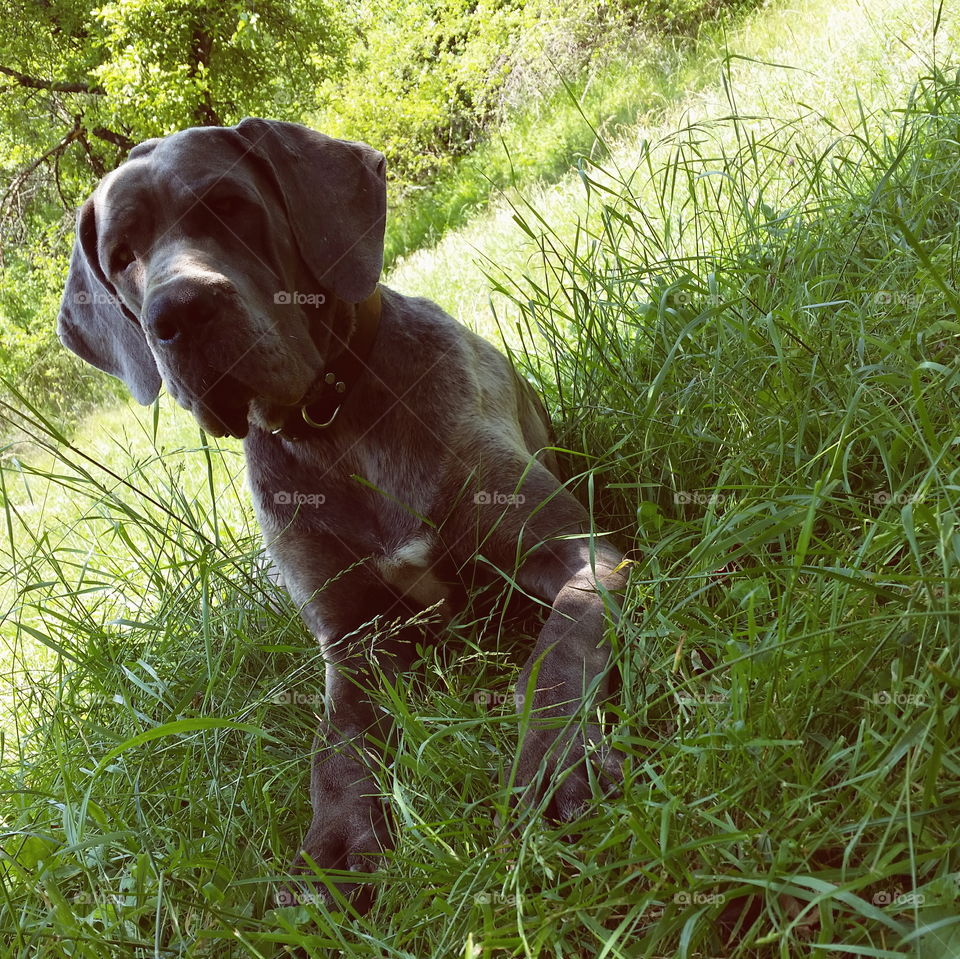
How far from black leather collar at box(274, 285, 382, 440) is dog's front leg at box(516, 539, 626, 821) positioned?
74 centimetres

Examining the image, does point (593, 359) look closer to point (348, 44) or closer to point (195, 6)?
point (195, 6)

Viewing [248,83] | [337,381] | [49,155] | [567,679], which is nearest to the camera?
[567,679]

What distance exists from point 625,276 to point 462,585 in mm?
1237

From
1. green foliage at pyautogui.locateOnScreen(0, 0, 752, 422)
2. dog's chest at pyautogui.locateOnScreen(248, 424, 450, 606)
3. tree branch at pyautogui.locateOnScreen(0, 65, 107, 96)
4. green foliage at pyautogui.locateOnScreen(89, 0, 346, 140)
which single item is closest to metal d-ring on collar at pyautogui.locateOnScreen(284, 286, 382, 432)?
dog's chest at pyautogui.locateOnScreen(248, 424, 450, 606)

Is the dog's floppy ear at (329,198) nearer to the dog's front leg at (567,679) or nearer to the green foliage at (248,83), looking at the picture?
the dog's front leg at (567,679)

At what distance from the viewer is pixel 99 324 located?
3.09 meters

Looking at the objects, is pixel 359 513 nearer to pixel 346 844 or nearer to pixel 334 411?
pixel 334 411

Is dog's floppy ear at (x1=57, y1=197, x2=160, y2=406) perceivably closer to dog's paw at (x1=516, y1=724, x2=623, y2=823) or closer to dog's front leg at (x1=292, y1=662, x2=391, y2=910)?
dog's front leg at (x1=292, y1=662, x2=391, y2=910)

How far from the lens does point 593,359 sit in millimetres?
3070

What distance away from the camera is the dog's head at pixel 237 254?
7.76ft

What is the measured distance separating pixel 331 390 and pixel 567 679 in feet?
3.73

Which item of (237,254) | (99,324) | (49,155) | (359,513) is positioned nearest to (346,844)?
(359,513)

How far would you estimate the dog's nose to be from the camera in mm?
2293

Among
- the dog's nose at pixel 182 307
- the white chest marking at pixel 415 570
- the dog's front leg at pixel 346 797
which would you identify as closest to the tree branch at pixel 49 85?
the dog's nose at pixel 182 307
